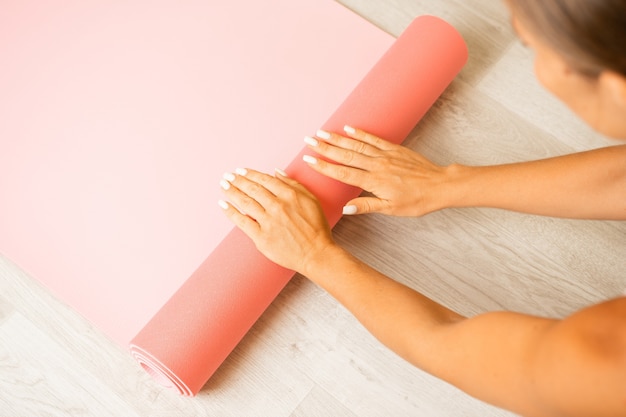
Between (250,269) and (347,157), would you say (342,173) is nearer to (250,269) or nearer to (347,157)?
(347,157)

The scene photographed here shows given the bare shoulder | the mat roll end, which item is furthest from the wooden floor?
the bare shoulder

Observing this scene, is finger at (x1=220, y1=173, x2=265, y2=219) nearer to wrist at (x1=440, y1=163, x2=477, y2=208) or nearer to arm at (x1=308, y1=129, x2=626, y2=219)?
arm at (x1=308, y1=129, x2=626, y2=219)

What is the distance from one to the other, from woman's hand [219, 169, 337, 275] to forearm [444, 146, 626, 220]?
0.89ft

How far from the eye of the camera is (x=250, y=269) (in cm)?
117

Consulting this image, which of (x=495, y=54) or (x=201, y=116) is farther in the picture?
(x=495, y=54)

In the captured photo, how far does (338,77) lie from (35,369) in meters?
0.86

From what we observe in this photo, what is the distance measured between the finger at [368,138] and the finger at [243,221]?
0.25 m

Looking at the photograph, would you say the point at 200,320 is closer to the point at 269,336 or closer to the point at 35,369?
the point at 269,336

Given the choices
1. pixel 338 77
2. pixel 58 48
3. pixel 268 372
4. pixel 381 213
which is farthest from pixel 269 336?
pixel 58 48

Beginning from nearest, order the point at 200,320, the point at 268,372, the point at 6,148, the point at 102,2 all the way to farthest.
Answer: the point at 200,320
the point at 268,372
the point at 6,148
the point at 102,2

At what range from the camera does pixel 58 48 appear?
1.49m

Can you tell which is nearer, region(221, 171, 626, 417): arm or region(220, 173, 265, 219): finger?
region(221, 171, 626, 417): arm

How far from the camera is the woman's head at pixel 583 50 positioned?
0.61 meters

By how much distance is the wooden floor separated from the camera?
1.26 metres
